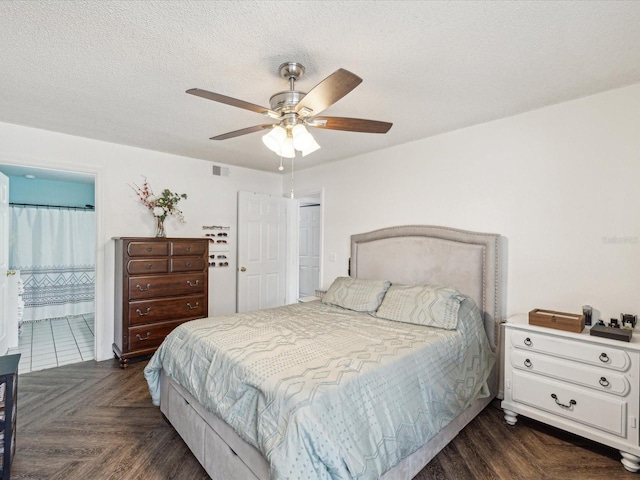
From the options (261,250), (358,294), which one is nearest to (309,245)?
(261,250)

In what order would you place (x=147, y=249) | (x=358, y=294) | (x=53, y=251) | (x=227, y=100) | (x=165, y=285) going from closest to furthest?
(x=227, y=100) < (x=358, y=294) < (x=147, y=249) < (x=165, y=285) < (x=53, y=251)

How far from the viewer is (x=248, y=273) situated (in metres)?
4.64

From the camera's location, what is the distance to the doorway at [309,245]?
5918mm

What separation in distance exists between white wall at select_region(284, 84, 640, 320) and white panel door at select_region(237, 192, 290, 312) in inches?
75.2

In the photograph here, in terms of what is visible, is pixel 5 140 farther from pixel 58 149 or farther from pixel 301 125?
pixel 301 125

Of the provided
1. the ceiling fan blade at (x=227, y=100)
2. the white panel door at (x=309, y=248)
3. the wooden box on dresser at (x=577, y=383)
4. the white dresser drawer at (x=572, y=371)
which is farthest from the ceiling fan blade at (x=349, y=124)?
the white panel door at (x=309, y=248)

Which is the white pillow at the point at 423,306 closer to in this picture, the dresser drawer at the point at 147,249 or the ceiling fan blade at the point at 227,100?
the ceiling fan blade at the point at 227,100

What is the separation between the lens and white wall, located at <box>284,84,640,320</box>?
2.19m

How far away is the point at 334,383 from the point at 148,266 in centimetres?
275

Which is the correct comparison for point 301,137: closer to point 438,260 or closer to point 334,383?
point 334,383

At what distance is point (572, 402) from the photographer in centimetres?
209

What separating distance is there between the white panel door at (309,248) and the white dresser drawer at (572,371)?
3889 millimetres

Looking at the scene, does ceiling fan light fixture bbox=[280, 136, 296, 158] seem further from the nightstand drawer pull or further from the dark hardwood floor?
the nightstand drawer pull

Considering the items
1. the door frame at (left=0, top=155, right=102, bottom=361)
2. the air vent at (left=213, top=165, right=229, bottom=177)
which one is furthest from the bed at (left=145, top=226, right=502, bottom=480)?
the air vent at (left=213, top=165, right=229, bottom=177)
